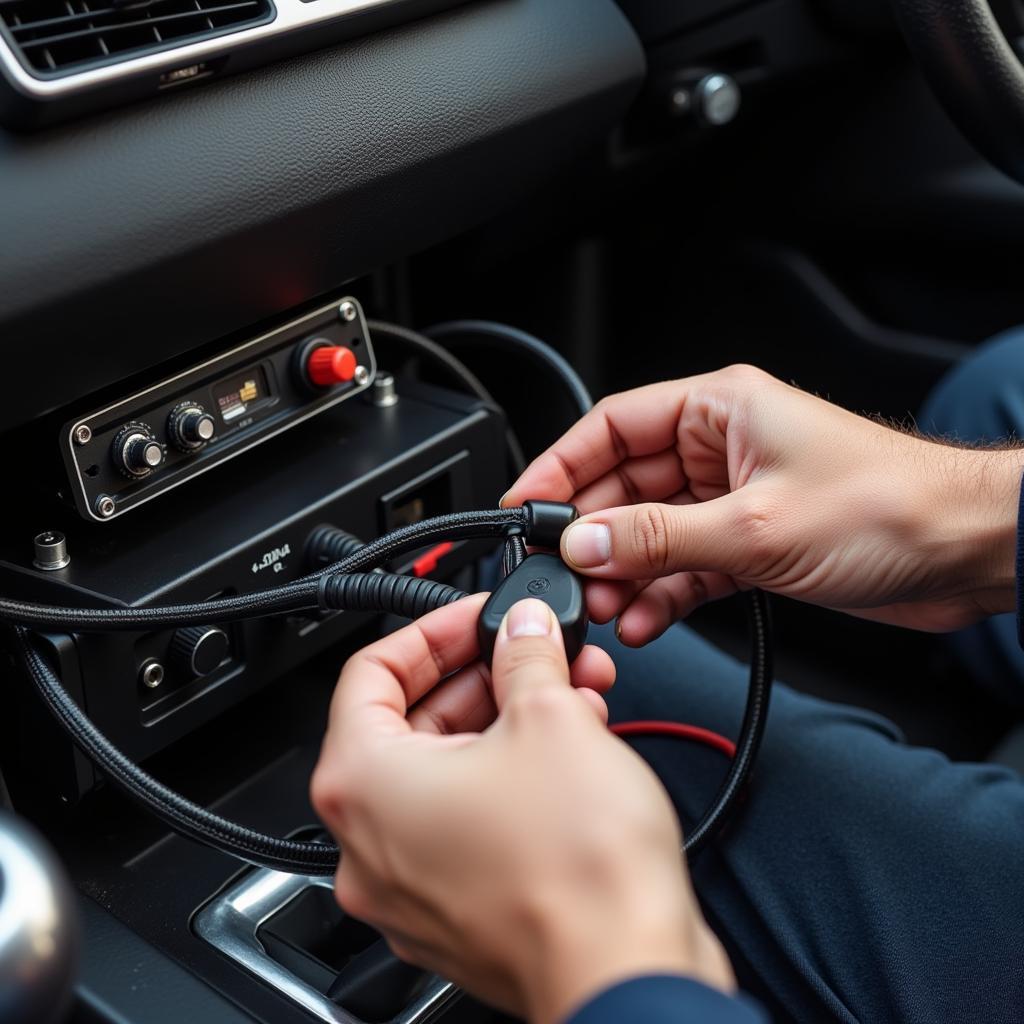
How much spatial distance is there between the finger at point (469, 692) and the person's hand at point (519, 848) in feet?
0.25

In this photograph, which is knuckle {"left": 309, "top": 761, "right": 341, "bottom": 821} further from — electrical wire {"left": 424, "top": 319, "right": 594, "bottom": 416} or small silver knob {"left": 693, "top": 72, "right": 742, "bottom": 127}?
small silver knob {"left": 693, "top": 72, "right": 742, "bottom": 127}

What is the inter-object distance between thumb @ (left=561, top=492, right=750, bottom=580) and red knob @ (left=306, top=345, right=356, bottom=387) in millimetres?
227

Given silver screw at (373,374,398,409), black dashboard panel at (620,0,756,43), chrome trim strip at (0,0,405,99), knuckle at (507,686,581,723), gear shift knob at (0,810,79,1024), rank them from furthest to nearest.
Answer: black dashboard panel at (620,0,756,43), silver screw at (373,374,398,409), chrome trim strip at (0,0,405,99), knuckle at (507,686,581,723), gear shift knob at (0,810,79,1024)

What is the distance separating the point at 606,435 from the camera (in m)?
0.82

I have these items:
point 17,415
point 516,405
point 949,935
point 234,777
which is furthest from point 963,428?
point 17,415

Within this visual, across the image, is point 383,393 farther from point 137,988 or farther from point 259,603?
point 137,988

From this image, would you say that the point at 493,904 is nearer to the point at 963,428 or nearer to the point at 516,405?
the point at 963,428

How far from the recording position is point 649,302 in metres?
1.62

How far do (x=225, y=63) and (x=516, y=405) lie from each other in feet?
2.45

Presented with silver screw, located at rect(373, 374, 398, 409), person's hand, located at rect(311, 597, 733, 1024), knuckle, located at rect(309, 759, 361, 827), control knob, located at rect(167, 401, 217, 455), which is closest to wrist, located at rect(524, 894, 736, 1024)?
person's hand, located at rect(311, 597, 733, 1024)

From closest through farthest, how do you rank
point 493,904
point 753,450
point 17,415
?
point 493,904 → point 17,415 → point 753,450

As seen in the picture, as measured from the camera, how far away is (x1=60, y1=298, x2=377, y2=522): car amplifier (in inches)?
28.4

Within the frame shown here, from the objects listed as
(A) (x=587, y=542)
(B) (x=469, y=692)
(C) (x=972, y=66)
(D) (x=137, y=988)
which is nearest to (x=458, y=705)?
(B) (x=469, y=692)

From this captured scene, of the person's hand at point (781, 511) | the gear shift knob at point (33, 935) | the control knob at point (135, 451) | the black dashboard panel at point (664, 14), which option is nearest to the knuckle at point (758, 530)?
the person's hand at point (781, 511)
